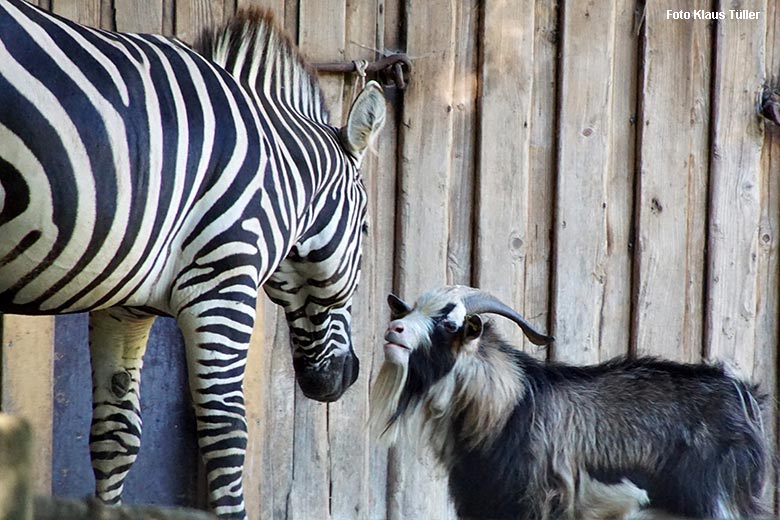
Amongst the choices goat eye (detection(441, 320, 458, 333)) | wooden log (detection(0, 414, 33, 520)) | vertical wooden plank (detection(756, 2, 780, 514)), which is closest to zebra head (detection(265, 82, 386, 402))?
goat eye (detection(441, 320, 458, 333))

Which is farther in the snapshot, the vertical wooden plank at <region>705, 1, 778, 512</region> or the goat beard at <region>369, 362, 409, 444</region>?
the vertical wooden plank at <region>705, 1, 778, 512</region>

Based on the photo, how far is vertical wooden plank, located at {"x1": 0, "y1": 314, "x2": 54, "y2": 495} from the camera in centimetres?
506

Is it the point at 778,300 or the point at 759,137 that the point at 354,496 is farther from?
the point at 759,137

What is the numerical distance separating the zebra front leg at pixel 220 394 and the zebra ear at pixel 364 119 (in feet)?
3.55

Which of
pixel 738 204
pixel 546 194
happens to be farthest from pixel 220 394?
pixel 738 204

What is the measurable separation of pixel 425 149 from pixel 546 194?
0.72 m

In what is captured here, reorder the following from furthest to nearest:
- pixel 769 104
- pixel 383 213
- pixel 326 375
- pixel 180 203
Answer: pixel 769 104 → pixel 383 213 → pixel 326 375 → pixel 180 203

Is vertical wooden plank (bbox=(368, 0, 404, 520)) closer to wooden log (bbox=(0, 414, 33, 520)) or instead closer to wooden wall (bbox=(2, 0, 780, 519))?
wooden wall (bbox=(2, 0, 780, 519))

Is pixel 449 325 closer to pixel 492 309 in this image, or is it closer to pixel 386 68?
pixel 492 309

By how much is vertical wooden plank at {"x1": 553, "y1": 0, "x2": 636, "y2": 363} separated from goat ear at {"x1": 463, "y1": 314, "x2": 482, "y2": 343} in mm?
1166

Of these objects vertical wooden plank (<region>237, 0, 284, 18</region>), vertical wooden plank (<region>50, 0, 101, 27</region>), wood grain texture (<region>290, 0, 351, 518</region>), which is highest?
vertical wooden plank (<region>237, 0, 284, 18</region>)

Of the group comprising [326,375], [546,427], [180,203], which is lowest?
[546,427]

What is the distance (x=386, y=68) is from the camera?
217 inches

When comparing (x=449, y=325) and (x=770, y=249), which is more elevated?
(x=770, y=249)
